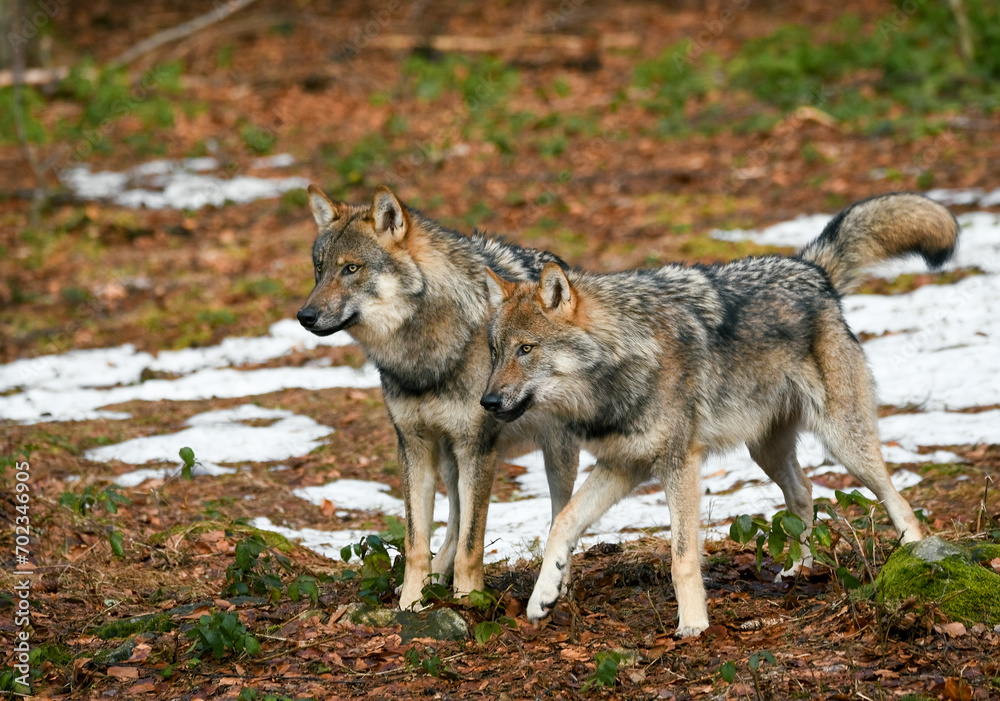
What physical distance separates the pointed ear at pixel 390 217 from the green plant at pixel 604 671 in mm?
2946

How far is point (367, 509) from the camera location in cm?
873

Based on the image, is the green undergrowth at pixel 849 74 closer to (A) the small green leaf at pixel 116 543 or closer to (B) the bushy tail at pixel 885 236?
(B) the bushy tail at pixel 885 236

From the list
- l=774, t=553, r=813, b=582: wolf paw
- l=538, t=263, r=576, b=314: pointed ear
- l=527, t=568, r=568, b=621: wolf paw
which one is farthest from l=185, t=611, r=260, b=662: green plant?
l=774, t=553, r=813, b=582: wolf paw

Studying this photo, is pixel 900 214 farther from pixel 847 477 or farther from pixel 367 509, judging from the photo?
pixel 367 509

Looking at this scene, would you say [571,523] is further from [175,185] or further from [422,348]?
[175,185]

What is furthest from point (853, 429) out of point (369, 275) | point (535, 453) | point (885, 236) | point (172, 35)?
point (172, 35)

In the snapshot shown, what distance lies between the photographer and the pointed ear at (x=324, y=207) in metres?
6.67

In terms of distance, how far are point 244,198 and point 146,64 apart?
23.9 ft

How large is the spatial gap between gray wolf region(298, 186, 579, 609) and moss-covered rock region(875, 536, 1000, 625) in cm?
206

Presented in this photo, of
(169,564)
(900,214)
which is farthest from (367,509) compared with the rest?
(900,214)

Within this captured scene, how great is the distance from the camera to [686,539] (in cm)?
562

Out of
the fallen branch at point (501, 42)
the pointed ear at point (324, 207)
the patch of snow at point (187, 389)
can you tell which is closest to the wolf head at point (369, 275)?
the pointed ear at point (324, 207)

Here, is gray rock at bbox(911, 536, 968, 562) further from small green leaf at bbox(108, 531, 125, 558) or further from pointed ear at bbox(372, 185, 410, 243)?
small green leaf at bbox(108, 531, 125, 558)
